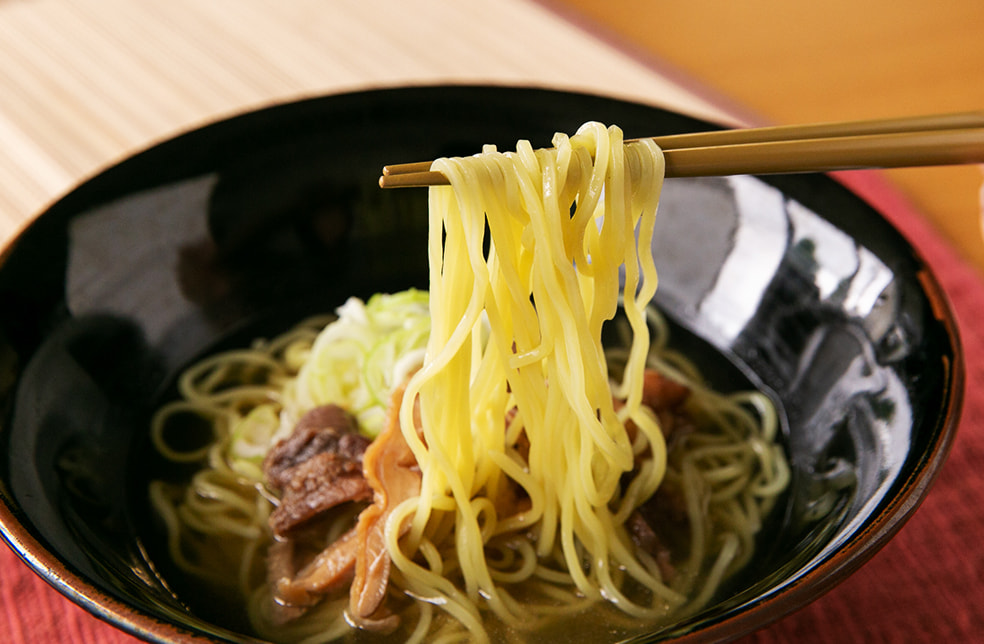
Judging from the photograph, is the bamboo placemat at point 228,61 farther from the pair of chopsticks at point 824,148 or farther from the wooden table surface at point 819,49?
the pair of chopsticks at point 824,148

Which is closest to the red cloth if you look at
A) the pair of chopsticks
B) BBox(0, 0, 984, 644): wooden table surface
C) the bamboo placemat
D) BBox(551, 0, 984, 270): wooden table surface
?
BBox(0, 0, 984, 644): wooden table surface

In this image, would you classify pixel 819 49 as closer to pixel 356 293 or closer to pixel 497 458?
pixel 356 293

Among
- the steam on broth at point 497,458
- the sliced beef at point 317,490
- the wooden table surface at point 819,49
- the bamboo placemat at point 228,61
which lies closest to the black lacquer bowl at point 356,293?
the steam on broth at point 497,458

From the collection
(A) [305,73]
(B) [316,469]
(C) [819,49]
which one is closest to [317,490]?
(B) [316,469]

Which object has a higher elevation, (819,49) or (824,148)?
(824,148)

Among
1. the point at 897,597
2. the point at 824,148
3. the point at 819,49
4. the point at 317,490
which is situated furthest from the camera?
the point at 819,49

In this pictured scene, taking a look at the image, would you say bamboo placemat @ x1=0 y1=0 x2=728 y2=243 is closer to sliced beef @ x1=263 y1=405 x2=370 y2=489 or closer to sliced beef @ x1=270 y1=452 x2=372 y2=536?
sliced beef @ x1=263 y1=405 x2=370 y2=489

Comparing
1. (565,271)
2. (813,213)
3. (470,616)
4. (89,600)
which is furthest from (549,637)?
(813,213)
